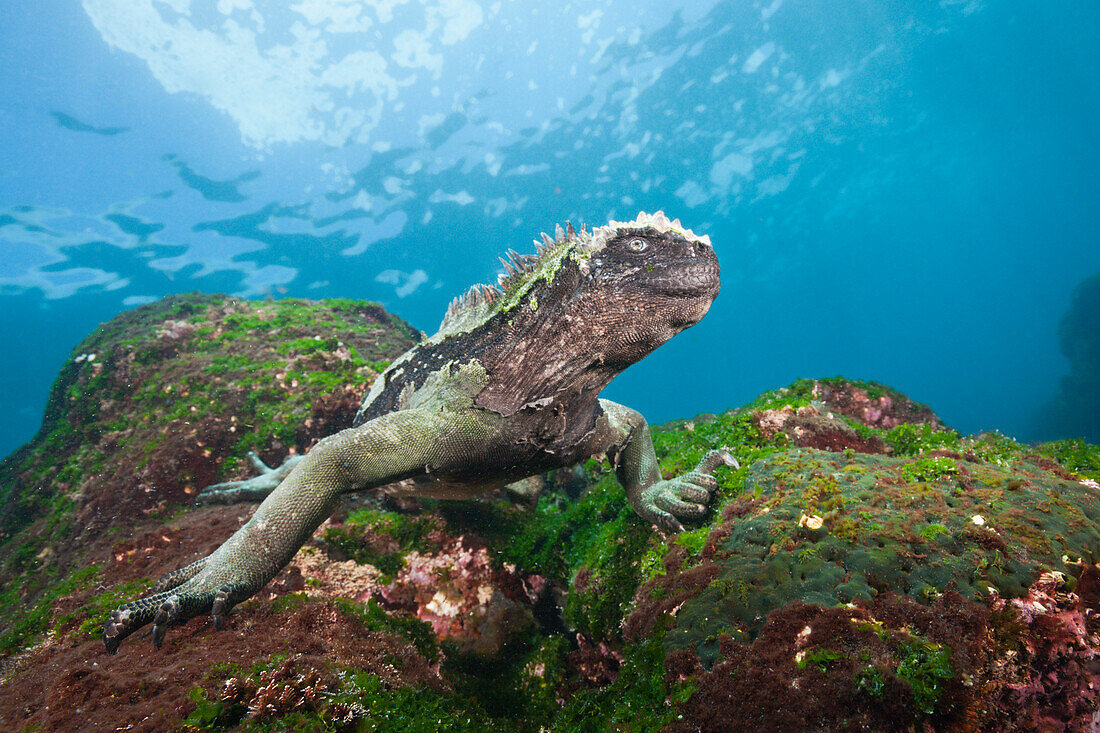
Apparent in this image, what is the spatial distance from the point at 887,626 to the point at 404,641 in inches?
116

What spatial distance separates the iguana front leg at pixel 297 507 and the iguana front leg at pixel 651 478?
1.54 m

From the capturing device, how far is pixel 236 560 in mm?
2426

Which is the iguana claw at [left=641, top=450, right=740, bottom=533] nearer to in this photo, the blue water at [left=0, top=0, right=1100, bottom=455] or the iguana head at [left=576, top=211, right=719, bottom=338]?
the iguana head at [left=576, top=211, right=719, bottom=338]

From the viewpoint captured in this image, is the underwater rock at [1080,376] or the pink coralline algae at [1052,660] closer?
the pink coralline algae at [1052,660]

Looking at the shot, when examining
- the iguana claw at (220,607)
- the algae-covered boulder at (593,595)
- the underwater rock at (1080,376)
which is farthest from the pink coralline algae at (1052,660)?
the underwater rock at (1080,376)

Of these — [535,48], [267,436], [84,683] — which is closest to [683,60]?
[535,48]

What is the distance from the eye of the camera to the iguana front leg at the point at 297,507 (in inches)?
86.7

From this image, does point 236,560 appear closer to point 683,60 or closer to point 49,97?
point 49,97

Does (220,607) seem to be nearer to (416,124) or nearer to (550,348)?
(550,348)

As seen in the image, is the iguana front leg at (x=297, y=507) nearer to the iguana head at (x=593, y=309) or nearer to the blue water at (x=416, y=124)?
the iguana head at (x=593, y=309)

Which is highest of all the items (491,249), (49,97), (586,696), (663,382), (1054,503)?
(663,382)

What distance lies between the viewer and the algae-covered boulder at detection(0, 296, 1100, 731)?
64.3 inches

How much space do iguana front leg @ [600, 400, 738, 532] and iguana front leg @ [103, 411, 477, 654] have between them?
154cm

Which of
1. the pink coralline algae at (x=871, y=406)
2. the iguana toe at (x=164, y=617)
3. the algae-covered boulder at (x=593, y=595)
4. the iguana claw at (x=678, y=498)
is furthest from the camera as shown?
the pink coralline algae at (x=871, y=406)
